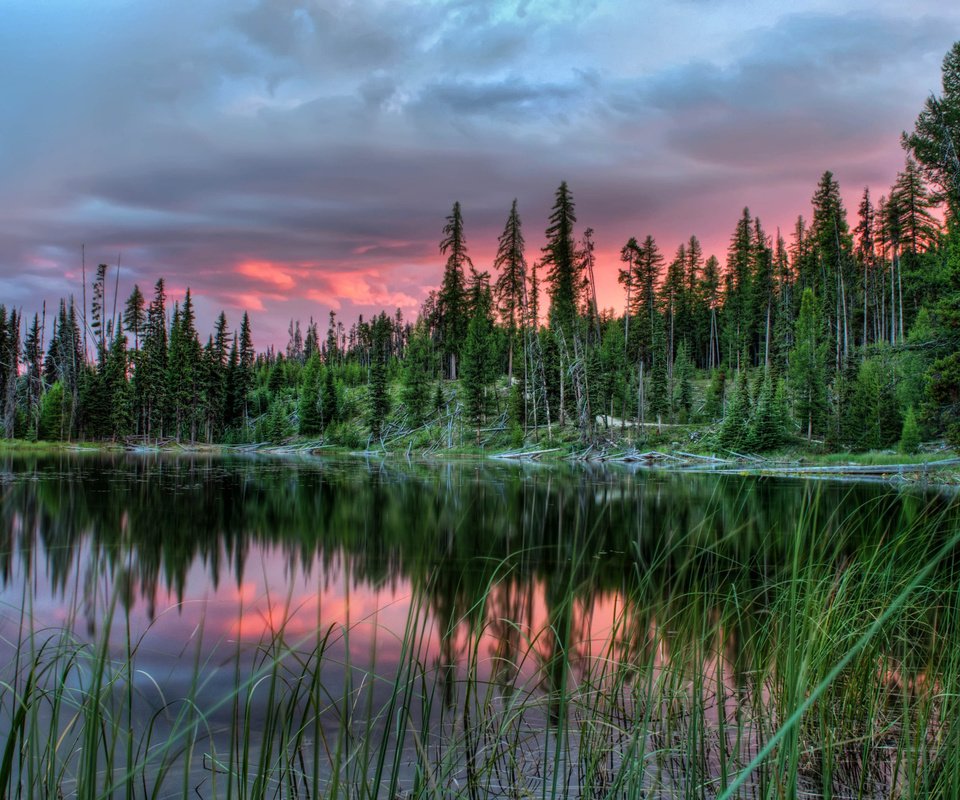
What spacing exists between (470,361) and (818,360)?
24.5 meters

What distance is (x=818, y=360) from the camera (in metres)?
38.7

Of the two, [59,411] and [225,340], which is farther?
[225,340]

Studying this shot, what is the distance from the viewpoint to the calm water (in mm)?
3326

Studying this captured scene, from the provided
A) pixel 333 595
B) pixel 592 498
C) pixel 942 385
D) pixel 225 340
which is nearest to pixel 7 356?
pixel 225 340

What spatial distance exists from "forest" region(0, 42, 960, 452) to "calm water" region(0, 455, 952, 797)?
688 inches

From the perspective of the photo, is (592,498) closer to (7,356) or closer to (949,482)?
(949,482)

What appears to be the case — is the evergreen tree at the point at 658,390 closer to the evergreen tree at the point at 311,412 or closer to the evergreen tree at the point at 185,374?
the evergreen tree at the point at 311,412

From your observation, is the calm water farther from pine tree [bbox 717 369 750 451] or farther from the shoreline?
pine tree [bbox 717 369 750 451]

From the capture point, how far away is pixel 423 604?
307 inches

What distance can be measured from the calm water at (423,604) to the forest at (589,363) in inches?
688

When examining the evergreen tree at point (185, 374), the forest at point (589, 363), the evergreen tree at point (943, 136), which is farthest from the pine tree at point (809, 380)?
the evergreen tree at point (185, 374)

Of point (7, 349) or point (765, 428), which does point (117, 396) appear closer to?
point (7, 349)

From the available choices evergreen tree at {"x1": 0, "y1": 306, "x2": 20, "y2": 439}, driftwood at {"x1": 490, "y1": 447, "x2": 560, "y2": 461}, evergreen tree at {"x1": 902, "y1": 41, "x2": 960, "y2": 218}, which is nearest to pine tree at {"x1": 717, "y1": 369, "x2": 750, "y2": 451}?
driftwood at {"x1": 490, "y1": 447, "x2": 560, "y2": 461}

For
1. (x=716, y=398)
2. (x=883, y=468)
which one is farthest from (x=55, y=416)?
(x=883, y=468)
